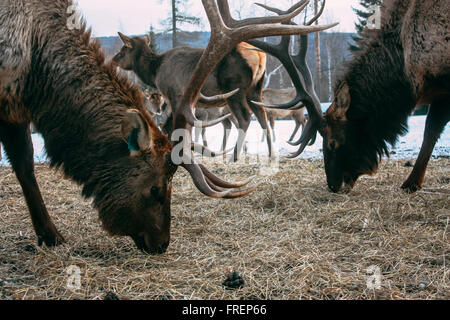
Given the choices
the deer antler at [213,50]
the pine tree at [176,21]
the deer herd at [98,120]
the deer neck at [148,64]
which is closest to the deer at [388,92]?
the deer herd at [98,120]

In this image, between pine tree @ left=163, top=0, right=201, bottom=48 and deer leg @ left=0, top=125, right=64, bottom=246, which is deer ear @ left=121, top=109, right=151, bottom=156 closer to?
deer leg @ left=0, top=125, right=64, bottom=246

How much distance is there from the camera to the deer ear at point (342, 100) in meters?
4.47

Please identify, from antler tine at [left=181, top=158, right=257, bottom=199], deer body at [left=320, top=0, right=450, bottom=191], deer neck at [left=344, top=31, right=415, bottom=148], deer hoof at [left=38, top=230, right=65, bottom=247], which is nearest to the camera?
antler tine at [left=181, top=158, right=257, bottom=199]

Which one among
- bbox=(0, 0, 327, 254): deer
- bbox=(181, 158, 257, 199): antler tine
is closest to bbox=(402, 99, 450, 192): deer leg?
bbox=(0, 0, 327, 254): deer

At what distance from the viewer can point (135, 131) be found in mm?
2662

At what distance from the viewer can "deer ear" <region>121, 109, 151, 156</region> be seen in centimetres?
258

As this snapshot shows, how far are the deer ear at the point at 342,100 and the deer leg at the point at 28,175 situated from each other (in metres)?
3.29

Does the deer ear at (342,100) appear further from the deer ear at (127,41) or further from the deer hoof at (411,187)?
the deer ear at (127,41)

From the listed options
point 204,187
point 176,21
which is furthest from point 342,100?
point 176,21

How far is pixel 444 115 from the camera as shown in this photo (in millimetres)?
4703

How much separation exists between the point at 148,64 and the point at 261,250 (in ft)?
19.9

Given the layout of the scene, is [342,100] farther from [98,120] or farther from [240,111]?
[98,120]
